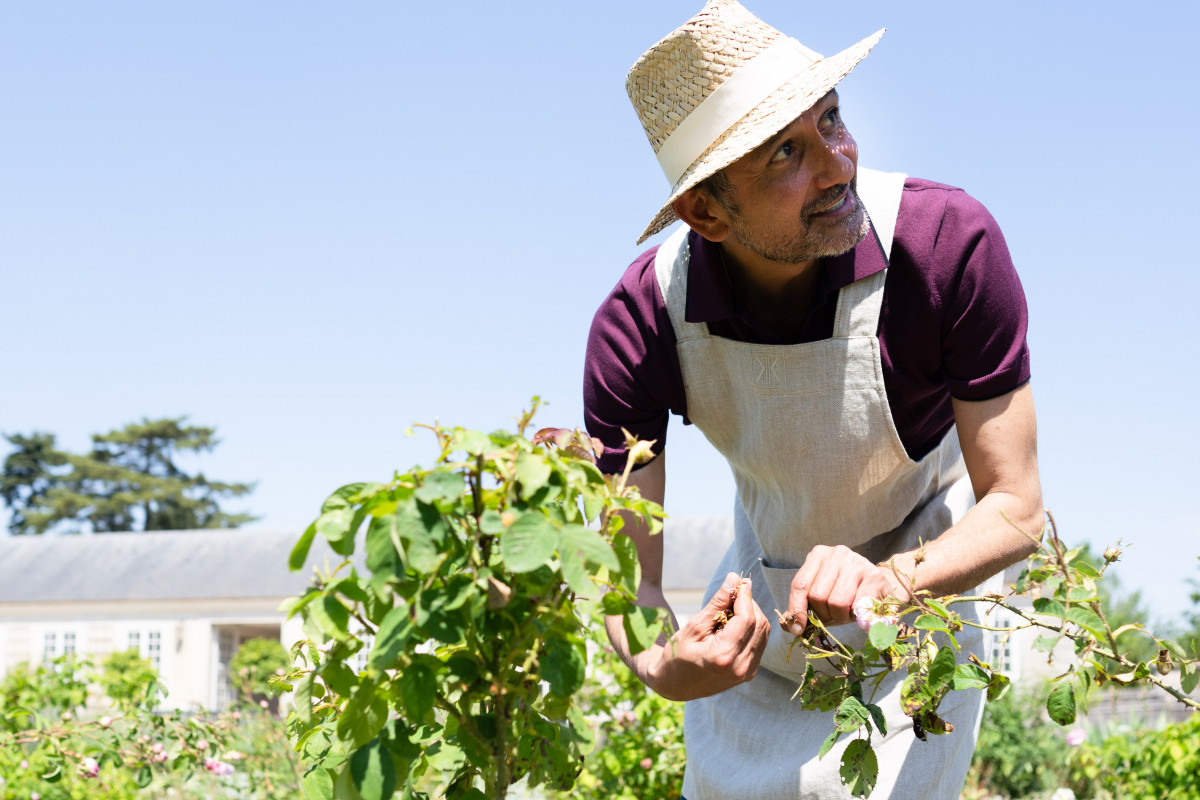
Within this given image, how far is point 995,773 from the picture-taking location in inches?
361

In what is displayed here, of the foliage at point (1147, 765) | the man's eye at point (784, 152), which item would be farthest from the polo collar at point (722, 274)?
the foliage at point (1147, 765)

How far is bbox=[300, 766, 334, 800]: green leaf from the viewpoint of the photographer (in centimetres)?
139

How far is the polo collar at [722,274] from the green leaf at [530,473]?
46.0 inches

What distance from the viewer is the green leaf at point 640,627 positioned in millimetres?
1168

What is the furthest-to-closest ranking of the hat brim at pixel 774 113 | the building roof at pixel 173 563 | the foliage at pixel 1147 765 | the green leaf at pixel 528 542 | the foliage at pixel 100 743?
the building roof at pixel 173 563 → the foliage at pixel 1147 765 → the foliage at pixel 100 743 → the hat brim at pixel 774 113 → the green leaf at pixel 528 542

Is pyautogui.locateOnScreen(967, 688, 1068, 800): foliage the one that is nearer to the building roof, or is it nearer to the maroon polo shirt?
the maroon polo shirt

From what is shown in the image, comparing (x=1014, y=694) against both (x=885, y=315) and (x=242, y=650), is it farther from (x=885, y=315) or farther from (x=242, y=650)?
(x=242, y=650)

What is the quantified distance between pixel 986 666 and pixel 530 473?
869 millimetres

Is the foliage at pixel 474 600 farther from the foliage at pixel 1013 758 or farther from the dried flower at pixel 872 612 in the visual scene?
the foliage at pixel 1013 758

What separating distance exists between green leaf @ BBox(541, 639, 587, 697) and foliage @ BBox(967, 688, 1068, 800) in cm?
840

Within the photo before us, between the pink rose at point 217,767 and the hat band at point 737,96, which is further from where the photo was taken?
the pink rose at point 217,767

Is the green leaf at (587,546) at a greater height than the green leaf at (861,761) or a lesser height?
greater

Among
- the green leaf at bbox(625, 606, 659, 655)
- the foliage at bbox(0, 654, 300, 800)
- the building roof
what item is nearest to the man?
the green leaf at bbox(625, 606, 659, 655)

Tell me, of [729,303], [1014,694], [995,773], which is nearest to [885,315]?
[729,303]
